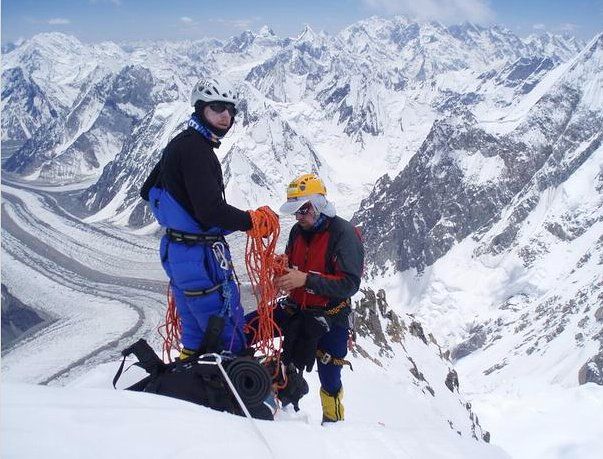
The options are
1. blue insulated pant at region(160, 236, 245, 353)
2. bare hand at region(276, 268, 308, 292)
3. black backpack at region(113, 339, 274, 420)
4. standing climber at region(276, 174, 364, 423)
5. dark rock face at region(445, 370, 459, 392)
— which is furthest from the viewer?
dark rock face at region(445, 370, 459, 392)

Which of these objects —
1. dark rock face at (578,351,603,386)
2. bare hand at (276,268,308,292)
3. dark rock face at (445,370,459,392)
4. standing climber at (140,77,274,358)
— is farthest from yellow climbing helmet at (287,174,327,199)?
dark rock face at (578,351,603,386)

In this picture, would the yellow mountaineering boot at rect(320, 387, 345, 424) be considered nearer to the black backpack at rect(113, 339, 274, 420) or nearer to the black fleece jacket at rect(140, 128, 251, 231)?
the black backpack at rect(113, 339, 274, 420)

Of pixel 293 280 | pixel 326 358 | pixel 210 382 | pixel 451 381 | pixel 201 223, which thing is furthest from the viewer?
pixel 451 381

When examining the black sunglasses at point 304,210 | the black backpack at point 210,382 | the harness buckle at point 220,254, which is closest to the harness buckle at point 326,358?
the black backpack at point 210,382

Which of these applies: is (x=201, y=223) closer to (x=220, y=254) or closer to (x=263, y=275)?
(x=220, y=254)

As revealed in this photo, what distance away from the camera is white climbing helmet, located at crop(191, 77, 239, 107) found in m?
6.65

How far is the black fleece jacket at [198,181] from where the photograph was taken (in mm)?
6164

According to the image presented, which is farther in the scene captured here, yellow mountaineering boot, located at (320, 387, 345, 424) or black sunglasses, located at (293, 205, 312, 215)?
yellow mountaineering boot, located at (320, 387, 345, 424)

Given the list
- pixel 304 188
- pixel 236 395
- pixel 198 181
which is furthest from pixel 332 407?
pixel 198 181

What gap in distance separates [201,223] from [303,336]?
8.28ft

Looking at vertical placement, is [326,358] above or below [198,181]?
below

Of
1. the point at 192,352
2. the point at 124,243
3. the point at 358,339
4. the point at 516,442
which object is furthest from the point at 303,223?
the point at 124,243

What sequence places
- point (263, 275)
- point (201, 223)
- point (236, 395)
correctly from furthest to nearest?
point (263, 275) < point (201, 223) < point (236, 395)

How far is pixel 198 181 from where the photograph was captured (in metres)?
6.17
